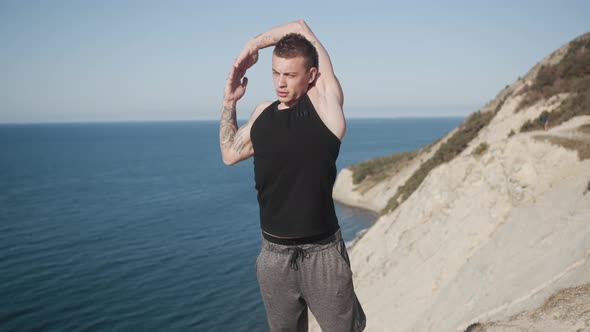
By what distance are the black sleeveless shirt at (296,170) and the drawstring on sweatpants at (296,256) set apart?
12 centimetres

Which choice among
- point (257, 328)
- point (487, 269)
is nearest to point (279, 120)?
point (487, 269)

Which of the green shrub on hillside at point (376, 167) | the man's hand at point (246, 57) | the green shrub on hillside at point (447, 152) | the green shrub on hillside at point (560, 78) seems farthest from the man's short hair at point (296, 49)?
the green shrub on hillside at point (376, 167)

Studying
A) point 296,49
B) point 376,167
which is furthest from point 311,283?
point 376,167

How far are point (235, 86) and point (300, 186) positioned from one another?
121cm

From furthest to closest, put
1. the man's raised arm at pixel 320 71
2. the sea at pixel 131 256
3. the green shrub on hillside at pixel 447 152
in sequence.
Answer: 1. the green shrub on hillside at pixel 447 152
2. the sea at pixel 131 256
3. the man's raised arm at pixel 320 71

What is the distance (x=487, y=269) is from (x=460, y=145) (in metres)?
24.8

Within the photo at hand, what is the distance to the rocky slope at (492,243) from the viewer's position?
401 inches

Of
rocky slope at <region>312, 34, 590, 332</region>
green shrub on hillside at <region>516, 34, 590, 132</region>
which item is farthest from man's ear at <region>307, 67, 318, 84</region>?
green shrub on hillside at <region>516, 34, 590, 132</region>

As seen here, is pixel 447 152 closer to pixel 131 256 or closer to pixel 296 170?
pixel 131 256

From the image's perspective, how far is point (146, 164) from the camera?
323ft

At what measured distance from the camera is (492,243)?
1461 centimetres

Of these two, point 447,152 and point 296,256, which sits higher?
point 296,256

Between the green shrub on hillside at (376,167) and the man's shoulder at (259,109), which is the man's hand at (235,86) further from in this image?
the green shrub on hillside at (376,167)

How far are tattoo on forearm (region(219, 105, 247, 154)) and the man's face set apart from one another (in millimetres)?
461
